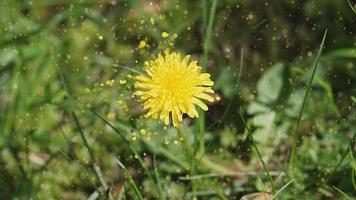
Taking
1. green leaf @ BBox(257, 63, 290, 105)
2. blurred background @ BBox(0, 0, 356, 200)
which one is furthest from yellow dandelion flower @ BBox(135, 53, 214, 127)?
green leaf @ BBox(257, 63, 290, 105)

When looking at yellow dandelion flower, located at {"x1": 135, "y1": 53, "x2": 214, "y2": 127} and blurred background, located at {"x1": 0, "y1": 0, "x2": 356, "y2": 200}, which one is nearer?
yellow dandelion flower, located at {"x1": 135, "y1": 53, "x2": 214, "y2": 127}

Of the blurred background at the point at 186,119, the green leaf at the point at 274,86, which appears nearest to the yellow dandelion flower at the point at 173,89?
the blurred background at the point at 186,119

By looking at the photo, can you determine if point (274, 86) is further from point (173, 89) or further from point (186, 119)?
point (173, 89)

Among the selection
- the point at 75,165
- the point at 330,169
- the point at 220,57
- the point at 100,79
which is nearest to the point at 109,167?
the point at 75,165

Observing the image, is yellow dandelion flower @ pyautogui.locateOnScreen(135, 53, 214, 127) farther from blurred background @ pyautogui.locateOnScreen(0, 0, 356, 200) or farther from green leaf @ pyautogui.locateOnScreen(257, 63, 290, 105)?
green leaf @ pyautogui.locateOnScreen(257, 63, 290, 105)

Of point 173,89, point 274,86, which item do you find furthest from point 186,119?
point 173,89

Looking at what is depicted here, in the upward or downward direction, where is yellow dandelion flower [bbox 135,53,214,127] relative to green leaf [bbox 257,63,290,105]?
downward

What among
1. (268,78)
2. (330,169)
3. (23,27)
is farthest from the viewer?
(23,27)

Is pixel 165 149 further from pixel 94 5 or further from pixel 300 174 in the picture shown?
pixel 94 5
